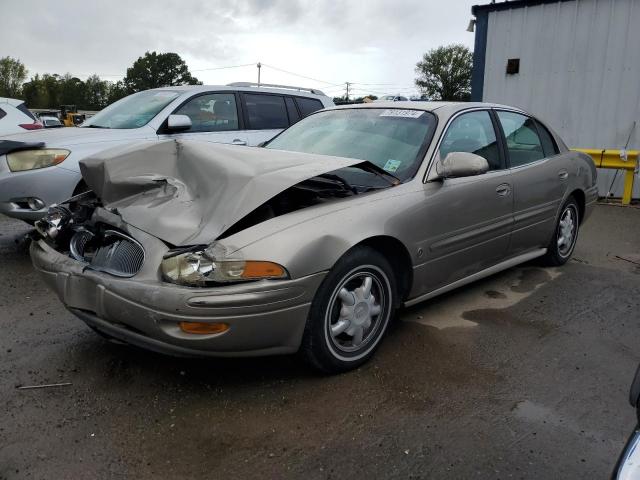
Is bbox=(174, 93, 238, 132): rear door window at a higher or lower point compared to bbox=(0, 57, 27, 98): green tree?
lower

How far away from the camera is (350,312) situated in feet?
9.75

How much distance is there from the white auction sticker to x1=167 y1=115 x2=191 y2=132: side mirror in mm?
2490

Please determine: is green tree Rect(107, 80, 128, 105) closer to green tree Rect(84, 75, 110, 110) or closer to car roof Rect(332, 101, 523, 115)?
green tree Rect(84, 75, 110, 110)

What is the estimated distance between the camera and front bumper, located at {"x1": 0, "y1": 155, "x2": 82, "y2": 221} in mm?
4812

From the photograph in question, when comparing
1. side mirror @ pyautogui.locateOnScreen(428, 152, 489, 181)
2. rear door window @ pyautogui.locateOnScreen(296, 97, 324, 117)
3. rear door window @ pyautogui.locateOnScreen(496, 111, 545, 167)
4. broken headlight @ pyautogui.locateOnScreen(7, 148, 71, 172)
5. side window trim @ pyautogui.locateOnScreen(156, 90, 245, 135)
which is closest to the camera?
side mirror @ pyautogui.locateOnScreen(428, 152, 489, 181)

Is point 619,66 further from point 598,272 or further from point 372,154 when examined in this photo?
point 372,154

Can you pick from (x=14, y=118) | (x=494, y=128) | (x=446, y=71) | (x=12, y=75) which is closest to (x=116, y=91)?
(x=12, y=75)

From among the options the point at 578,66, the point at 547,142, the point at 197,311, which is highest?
the point at 578,66

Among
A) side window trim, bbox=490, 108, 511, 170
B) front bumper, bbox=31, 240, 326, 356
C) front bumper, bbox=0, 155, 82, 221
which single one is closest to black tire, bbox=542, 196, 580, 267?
side window trim, bbox=490, 108, 511, 170

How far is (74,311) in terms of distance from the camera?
2951 millimetres

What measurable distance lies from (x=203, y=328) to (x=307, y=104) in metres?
5.45

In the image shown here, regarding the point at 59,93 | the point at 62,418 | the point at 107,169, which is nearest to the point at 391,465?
the point at 62,418

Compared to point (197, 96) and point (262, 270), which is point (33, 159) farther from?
point (262, 270)

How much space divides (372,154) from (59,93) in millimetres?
91113
